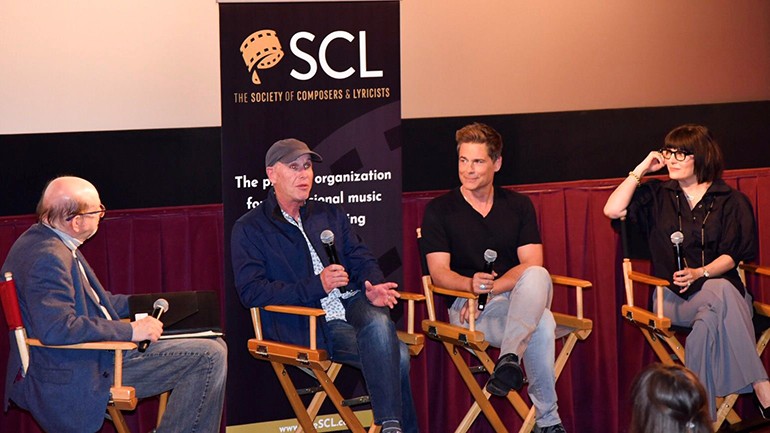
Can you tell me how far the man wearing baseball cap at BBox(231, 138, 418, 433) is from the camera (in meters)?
4.99

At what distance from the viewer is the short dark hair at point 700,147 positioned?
5.76 metres

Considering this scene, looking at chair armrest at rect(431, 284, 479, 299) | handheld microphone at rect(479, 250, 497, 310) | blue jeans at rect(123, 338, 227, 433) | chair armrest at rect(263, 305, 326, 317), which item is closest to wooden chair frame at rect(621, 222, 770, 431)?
handheld microphone at rect(479, 250, 497, 310)

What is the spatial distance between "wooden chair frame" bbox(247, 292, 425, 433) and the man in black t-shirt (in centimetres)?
27

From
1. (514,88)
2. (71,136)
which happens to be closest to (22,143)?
(71,136)

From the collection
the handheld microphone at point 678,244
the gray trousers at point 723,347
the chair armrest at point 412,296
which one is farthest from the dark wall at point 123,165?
the gray trousers at point 723,347

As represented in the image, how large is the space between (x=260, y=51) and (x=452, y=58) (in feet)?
4.72

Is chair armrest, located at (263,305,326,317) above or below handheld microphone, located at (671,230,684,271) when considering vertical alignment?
below

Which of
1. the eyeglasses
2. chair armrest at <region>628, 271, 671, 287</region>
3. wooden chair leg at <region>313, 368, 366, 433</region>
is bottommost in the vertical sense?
wooden chair leg at <region>313, 368, 366, 433</region>

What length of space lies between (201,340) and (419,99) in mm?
1967

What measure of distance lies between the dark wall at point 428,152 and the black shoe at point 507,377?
1.30 meters

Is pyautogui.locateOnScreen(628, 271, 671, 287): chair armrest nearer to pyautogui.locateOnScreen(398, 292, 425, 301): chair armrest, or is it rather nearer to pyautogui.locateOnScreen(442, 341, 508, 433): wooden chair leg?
pyautogui.locateOnScreen(442, 341, 508, 433): wooden chair leg

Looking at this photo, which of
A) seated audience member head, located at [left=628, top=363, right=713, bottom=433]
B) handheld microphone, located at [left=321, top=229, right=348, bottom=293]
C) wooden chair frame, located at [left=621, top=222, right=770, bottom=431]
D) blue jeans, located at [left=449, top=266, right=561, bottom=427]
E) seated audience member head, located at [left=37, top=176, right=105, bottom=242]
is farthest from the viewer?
wooden chair frame, located at [left=621, top=222, right=770, bottom=431]

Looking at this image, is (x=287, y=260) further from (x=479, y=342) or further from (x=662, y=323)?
(x=662, y=323)

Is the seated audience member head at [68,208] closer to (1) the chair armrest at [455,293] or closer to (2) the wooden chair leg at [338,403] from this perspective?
(2) the wooden chair leg at [338,403]
